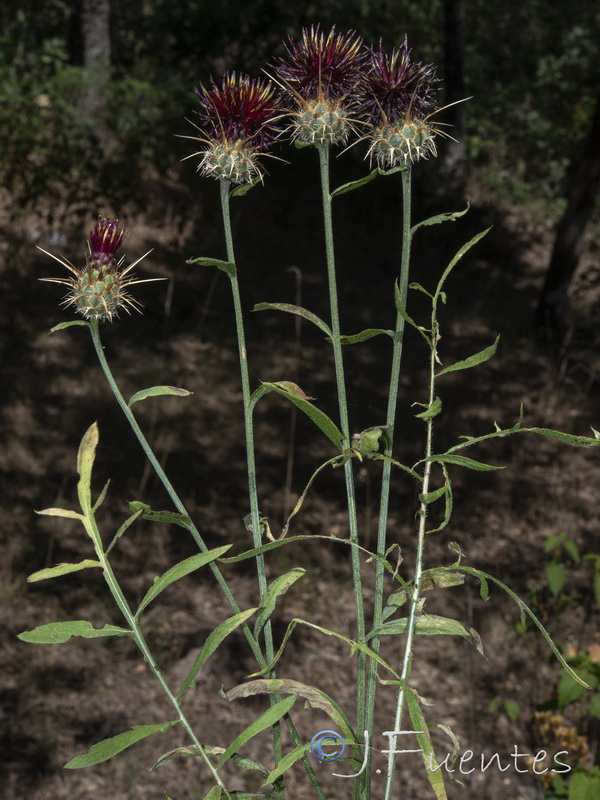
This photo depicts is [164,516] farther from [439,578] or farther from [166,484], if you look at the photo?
[439,578]

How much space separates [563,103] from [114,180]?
7.26m

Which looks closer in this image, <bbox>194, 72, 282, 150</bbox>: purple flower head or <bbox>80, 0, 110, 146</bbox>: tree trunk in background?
<bbox>194, 72, 282, 150</bbox>: purple flower head

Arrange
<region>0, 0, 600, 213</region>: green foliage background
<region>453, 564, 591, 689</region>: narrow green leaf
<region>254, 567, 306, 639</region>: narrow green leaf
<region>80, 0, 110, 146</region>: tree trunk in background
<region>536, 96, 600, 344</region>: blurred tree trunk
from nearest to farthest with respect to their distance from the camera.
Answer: <region>453, 564, 591, 689</region>: narrow green leaf → <region>254, 567, 306, 639</region>: narrow green leaf → <region>536, 96, 600, 344</region>: blurred tree trunk → <region>0, 0, 600, 213</region>: green foliage background → <region>80, 0, 110, 146</region>: tree trunk in background

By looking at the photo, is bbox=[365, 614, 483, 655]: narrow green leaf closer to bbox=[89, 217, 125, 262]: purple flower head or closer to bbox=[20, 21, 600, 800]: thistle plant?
bbox=[20, 21, 600, 800]: thistle plant

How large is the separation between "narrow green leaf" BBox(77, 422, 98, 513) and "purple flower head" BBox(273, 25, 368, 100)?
44cm

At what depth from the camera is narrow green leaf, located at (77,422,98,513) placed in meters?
0.97

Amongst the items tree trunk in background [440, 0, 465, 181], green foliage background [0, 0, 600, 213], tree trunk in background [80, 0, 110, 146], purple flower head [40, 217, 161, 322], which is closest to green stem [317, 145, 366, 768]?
purple flower head [40, 217, 161, 322]

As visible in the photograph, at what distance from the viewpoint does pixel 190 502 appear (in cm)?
495

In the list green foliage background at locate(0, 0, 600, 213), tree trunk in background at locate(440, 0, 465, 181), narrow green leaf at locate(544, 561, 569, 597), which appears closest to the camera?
narrow green leaf at locate(544, 561, 569, 597)

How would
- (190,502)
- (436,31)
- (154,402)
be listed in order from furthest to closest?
(436,31) < (154,402) < (190,502)

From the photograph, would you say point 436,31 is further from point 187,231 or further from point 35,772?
point 35,772

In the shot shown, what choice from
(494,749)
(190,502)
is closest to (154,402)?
(190,502)

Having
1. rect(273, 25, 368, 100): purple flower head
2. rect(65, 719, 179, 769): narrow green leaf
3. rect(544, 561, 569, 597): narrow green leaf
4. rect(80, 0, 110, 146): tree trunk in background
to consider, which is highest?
rect(80, 0, 110, 146): tree trunk in background

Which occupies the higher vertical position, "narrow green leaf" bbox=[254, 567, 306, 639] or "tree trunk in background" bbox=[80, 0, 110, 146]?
"tree trunk in background" bbox=[80, 0, 110, 146]
